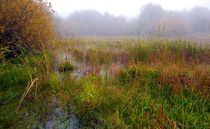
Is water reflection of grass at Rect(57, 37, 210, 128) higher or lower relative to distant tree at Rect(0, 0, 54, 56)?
lower

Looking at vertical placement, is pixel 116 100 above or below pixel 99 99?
below

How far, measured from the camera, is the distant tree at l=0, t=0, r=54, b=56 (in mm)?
4550

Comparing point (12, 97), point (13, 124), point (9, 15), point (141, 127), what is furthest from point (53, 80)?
point (9, 15)

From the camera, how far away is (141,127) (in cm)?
186

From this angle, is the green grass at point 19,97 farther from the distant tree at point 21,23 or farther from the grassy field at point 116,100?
the distant tree at point 21,23

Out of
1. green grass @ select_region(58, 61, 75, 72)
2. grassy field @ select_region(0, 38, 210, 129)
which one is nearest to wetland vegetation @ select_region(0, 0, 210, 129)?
grassy field @ select_region(0, 38, 210, 129)

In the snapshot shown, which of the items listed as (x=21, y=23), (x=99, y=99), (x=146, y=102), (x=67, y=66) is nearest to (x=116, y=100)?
(x=99, y=99)

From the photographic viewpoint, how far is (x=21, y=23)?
192 inches

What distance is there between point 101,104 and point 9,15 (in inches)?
187

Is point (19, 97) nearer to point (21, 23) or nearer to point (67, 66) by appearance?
point (67, 66)

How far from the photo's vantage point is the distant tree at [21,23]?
4.55 m

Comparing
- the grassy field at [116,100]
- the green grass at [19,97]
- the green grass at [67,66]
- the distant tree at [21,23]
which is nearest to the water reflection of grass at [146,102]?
the grassy field at [116,100]

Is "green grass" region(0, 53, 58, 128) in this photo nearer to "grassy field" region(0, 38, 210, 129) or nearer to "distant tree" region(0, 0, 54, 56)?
"grassy field" region(0, 38, 210, 129)

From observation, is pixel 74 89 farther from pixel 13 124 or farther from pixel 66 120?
pixel 13 124
